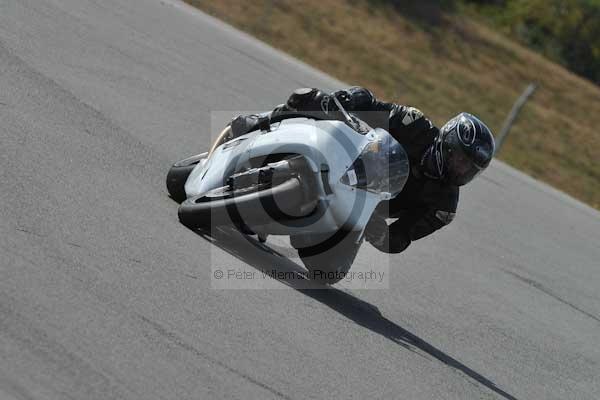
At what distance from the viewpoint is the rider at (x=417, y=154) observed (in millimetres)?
7410

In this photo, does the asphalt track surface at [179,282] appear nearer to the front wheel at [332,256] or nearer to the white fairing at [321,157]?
the front wheel at [332,256]

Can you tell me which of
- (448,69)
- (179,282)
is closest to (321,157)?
(179,282)

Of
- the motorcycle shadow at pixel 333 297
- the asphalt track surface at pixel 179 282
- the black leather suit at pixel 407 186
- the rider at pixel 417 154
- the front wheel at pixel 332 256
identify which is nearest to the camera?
the asphalt track surface at pixel 179 282

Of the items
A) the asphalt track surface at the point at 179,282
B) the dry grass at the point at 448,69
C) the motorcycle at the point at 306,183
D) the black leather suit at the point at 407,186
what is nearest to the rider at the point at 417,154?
the black leather suit at the point at 407,186

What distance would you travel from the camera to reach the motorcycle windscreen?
276 inches

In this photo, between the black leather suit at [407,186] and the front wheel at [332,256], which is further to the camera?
A: the black leather suit at [407,186]

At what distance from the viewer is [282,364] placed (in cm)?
549

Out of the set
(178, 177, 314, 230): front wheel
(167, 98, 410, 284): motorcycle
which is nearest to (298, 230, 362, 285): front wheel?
(167, 98, 410, 284): motorcycle

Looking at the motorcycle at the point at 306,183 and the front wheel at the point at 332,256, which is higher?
the motorcycle at the point at 306,183

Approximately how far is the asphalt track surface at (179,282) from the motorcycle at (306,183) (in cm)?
26

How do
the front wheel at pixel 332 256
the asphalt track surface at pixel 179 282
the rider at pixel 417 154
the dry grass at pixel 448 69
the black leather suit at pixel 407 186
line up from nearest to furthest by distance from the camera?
the asphalt track surface at pixel 179 282
the front wheel at pixel 332 256
the rider at pixel 417 154
the black leather suit at pixel 407 186
the dry grass at pixel 448 69

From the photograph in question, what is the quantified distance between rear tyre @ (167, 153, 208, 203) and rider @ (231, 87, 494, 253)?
437 mm

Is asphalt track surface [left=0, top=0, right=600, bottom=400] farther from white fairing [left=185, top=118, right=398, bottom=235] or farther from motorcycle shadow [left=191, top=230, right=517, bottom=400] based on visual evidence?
white fairing [left=185, top=118, right=398, bottom=235]

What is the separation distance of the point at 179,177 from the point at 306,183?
4.82 feet
